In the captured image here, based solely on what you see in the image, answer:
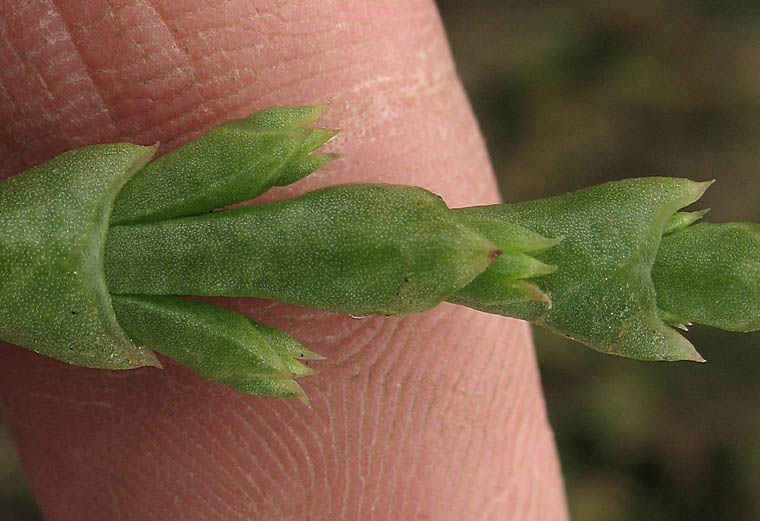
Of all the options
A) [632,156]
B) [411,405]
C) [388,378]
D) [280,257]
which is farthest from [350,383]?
[632,156]

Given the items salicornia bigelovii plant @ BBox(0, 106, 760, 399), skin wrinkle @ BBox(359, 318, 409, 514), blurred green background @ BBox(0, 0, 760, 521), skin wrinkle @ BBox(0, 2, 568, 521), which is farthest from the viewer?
blurred green background @ BBox(0, 0, 760, 521)

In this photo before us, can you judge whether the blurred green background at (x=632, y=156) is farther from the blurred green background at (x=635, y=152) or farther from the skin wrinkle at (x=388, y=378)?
the skin wrinkle at (x=388, y=378)

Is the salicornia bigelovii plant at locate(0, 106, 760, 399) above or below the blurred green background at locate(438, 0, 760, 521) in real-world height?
above

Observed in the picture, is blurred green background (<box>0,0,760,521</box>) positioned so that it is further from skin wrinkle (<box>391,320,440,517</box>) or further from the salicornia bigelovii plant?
the salicornia bigelovii plant

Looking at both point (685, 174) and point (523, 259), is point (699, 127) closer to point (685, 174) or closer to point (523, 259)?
point (685, 174)

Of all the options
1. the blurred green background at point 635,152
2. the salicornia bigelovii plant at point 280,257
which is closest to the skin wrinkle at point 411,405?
the salicornia bigelovii plant at point 280,257

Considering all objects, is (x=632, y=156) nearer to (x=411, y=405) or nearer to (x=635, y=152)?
(x=635, y=152)

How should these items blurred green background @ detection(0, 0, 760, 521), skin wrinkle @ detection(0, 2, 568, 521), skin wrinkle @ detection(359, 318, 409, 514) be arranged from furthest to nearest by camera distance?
blurred green background @ detection(0, 0, 760, 521)
skin wrinkle @ detection(359, 318, 409, 514)
skin wrinkle @ detection(0, 2, 568, 521)

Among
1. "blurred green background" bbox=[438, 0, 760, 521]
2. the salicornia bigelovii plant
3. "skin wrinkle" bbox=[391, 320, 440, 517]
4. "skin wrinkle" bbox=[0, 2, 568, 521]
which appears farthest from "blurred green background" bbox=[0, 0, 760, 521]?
the salicornia bigelovii plant
